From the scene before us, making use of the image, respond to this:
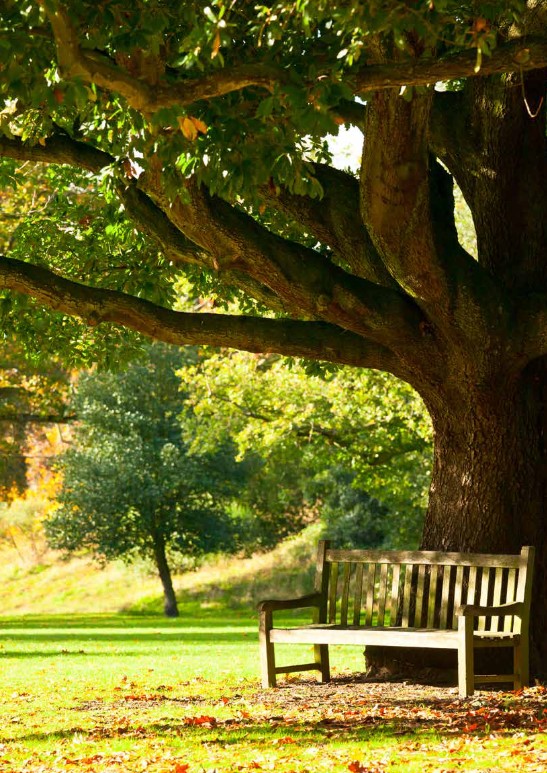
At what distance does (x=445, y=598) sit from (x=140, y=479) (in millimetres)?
22643

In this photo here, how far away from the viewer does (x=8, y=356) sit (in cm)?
2906

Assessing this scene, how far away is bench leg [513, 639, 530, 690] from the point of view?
31.8 ft

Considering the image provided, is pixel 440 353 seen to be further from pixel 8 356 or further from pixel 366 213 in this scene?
pixel 8 356

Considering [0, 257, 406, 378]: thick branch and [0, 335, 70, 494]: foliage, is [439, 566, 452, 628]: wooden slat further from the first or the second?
[0, 335, 70, 494]: foliage

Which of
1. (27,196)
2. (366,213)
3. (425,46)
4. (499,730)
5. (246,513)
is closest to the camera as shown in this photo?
(499,730)

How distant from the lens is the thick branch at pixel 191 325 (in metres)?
10.1

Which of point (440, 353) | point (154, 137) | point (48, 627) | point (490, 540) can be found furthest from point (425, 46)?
point (48, 627)

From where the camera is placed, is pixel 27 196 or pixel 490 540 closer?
pixel 490 540

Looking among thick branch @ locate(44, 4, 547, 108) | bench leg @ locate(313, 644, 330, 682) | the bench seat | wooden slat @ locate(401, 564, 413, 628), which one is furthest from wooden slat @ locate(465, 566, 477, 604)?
thick branch @ locate(44, 4, 547, 108)

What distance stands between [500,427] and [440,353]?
93cm

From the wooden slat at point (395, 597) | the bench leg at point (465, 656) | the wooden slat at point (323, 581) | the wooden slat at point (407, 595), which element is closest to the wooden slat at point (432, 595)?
the wooden slat at point (407, 595)

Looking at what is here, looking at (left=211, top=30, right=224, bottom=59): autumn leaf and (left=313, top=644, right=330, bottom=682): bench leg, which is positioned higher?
(left=211, top=30, right=224, bottom=59): autumn leaf

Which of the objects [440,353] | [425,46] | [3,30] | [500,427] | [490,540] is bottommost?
[490,540]

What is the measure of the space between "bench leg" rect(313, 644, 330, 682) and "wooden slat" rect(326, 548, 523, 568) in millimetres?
857
